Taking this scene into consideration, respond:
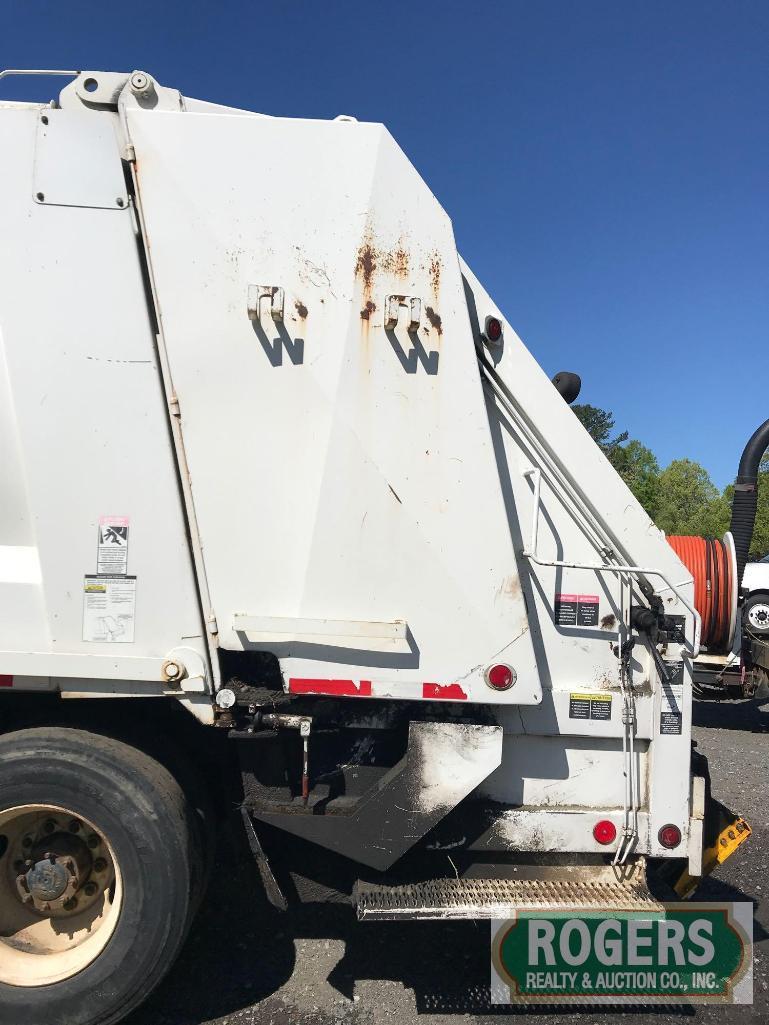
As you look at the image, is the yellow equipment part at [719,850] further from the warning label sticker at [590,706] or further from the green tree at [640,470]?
the green tree at [640,470]

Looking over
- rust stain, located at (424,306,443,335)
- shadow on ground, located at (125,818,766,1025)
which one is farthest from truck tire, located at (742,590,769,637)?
rust stain, located at (424,306,443,335)

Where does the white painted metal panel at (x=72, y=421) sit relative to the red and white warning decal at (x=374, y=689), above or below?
above

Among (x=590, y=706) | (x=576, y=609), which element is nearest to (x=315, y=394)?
(x=576, y=609)

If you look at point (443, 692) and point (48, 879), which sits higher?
point (443, 692)

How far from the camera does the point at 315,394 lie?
2436 millimetres

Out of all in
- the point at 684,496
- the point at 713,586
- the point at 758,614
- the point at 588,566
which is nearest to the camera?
the point at 588,566

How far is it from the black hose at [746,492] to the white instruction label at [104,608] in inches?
127

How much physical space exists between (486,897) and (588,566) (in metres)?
1.36

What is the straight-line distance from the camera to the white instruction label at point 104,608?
241cm

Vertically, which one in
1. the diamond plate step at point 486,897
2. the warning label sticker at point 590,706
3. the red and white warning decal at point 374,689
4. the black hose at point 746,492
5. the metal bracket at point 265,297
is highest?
the metal bracket at point 265,297

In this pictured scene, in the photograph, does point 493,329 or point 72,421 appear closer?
point 72,421

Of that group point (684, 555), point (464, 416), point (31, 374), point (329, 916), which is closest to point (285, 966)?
point (329, 916)

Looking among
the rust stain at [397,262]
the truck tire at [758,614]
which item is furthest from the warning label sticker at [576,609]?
the truck tire at [758,614]

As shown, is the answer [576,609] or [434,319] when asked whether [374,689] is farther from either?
[434,319]
